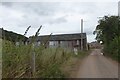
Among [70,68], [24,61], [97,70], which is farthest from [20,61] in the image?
[70,68]

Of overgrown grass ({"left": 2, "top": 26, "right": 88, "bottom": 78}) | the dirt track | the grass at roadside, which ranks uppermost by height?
overgrown grass ({"left": 2, "top": 26, "right": 88, "bottom": 78})

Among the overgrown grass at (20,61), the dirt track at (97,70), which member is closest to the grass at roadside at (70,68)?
the dirt track at (97,70)

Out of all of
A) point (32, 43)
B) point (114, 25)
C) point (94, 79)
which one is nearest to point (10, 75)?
point (32, 43)

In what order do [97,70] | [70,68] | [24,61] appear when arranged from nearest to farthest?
[24,61]
[97,70]
[70,68]

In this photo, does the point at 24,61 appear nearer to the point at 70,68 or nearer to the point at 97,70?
the point at 97,70

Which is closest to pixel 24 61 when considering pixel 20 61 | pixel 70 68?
pixel 20 61

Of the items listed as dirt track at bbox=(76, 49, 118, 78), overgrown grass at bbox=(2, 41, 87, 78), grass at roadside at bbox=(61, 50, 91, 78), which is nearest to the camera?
overgrown grass at bbox=(2, 41, 87, 78)

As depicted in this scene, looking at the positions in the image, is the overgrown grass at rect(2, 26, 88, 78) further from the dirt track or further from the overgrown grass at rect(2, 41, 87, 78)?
the dirt track

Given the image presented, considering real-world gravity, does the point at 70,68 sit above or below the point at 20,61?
below

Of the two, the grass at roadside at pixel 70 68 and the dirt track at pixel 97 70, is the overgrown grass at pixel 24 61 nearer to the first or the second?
A: the grass at roadside at pixel 70 68

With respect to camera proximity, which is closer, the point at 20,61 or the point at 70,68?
the point at 20,61

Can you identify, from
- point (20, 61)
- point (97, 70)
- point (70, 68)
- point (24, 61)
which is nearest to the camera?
point (20, 61)

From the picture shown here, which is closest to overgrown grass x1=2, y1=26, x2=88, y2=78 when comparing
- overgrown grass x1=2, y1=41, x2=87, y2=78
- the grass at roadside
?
overgrown grass x1=2, y1=41, x2=87, y2=78

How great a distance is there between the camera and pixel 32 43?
Result: 25.3ft
